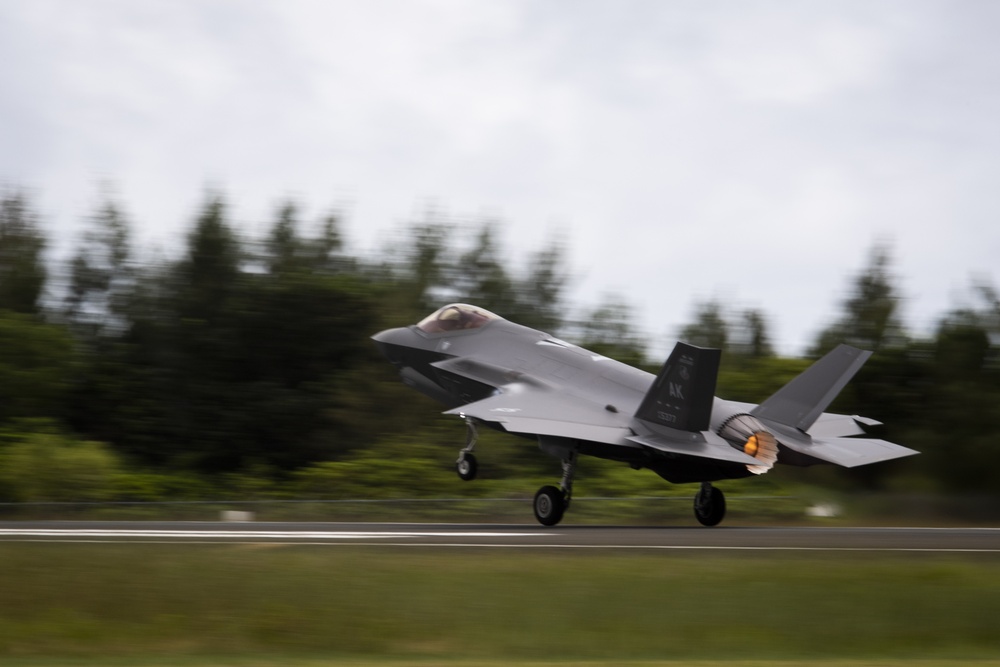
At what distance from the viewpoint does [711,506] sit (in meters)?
19.2

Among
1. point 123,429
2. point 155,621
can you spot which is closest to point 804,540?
point 155,621

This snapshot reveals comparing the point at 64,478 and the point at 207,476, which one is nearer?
the point at 64,478

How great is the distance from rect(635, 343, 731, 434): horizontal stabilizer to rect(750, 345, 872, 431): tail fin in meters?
2.00

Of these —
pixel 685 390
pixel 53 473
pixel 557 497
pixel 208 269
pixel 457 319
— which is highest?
pixel 208 269

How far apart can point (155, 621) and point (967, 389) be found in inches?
882

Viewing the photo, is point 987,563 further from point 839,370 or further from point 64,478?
point 64,478

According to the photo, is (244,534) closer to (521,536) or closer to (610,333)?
(521,536)

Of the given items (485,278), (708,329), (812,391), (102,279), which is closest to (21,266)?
(102,279)

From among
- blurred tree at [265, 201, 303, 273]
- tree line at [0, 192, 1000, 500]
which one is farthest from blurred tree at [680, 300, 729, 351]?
blurred tree at [265, 201, 303, 273]

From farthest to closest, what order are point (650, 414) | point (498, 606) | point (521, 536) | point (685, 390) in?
point (650, 414), point (685, 390), point (521, 536), point (498, 606)

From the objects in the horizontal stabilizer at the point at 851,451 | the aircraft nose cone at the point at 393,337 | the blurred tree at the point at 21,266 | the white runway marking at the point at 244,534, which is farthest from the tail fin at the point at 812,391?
the blurred tree at the point at 21,266

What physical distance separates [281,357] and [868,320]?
1999 cm

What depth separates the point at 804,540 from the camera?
52.2 ft

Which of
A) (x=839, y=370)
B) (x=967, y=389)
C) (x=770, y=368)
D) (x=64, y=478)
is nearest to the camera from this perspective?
(x=839, y=370)
